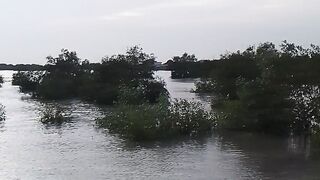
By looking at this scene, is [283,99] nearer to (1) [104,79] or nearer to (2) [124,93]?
(2) [124,93]

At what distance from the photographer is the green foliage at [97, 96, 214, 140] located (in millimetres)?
20547

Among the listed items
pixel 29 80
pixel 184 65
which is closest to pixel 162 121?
pixel 29 80

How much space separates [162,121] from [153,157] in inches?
170

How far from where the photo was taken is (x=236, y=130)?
74.8 feet

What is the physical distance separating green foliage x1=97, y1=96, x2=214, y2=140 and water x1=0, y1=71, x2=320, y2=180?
24.6 inches

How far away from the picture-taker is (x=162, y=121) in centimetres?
2133

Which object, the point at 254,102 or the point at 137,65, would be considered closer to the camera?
the point at 254,102

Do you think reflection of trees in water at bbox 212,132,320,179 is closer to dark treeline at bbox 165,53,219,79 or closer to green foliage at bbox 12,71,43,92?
green foliage at bbox 12,71,43,92

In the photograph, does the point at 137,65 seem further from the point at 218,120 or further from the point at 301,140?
the point at 301,140

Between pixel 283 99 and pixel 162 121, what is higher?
pixel 283 99

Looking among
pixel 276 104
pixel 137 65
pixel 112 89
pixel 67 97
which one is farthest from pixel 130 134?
pixel 67 97

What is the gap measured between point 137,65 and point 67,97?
10762 mm

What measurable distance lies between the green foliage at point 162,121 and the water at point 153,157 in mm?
625

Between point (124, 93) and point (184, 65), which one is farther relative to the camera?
point (184, 65)
